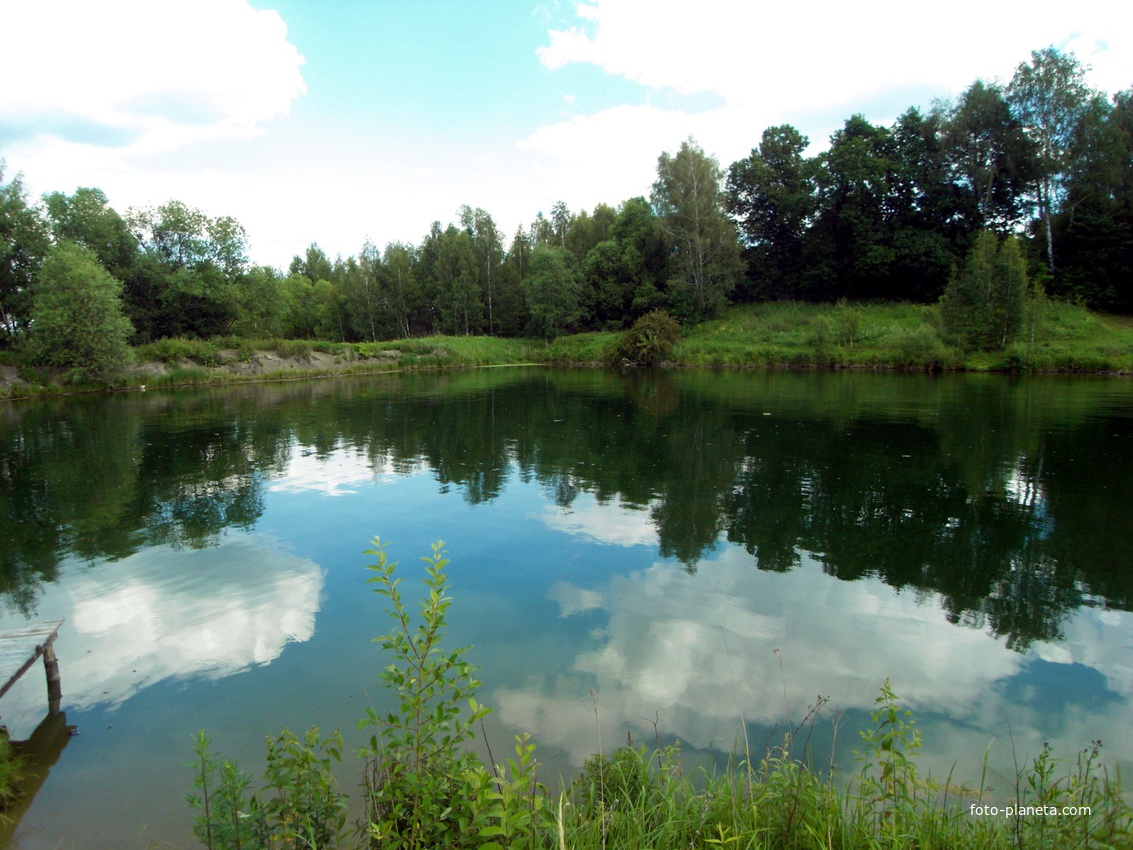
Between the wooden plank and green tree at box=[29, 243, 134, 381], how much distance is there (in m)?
36.2

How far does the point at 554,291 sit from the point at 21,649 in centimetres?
5508

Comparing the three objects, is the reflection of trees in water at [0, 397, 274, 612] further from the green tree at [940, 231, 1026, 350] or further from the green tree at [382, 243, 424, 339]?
the green tree at [382, 243, 424, 339]

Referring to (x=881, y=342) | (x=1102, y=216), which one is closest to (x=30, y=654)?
(x=881, y=342)

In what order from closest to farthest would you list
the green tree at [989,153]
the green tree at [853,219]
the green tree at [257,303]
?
the green tree at [989,153] → the green tree at [257,303] → the green tree at [853,219]

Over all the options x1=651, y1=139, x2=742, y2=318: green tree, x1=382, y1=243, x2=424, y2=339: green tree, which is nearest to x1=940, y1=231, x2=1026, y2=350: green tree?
x1=651, y1=139, x2=742, y2=318: green tree

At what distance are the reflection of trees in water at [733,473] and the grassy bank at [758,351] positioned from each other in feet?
32.5

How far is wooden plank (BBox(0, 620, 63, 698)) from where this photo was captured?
14.9 feet

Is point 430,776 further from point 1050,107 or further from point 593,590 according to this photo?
point 1050,107

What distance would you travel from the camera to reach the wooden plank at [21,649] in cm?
453

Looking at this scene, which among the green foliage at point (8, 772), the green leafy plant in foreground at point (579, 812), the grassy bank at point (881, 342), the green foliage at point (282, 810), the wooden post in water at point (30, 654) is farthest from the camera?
the grassy bank at point (881, 342)

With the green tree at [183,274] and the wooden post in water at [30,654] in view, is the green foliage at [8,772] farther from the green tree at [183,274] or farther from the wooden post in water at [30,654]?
the green tree at [183,274]

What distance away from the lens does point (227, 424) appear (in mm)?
21172

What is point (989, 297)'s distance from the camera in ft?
117

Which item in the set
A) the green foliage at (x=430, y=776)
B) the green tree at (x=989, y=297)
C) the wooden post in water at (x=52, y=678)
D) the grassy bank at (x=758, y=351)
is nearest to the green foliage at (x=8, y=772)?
the wooden post in water at (x=52, y=678)
